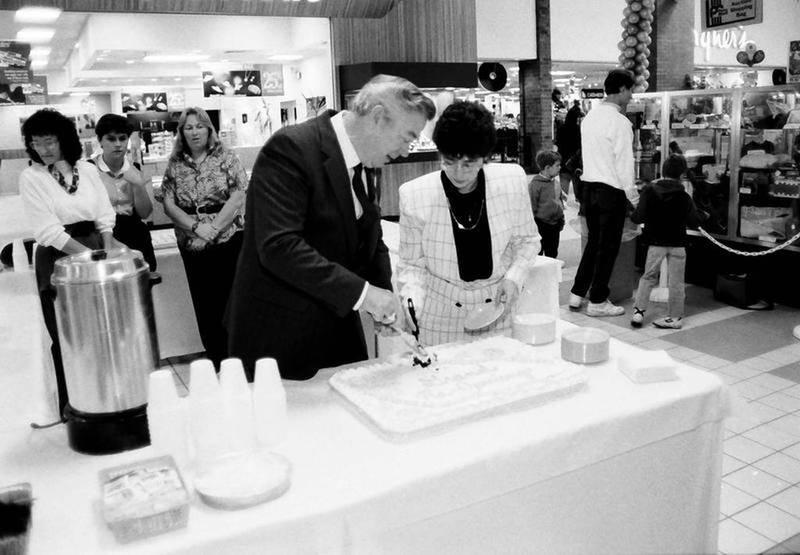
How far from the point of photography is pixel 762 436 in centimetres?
352

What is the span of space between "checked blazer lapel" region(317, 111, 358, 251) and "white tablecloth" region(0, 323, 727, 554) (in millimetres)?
460

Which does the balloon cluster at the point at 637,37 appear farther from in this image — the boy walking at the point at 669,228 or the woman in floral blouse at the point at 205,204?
the woman in floral blouse at the point at 205,204

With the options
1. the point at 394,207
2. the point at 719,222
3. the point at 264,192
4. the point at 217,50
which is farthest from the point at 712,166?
the point at 264,192

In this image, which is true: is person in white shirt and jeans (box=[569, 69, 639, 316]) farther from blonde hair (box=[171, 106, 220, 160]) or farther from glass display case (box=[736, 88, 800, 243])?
blonde hair (box=[171, 106, 220, 160])

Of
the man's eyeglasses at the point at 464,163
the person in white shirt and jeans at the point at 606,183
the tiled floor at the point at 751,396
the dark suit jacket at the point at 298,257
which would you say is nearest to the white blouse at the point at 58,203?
the dark suit jacket at the point at 298,257

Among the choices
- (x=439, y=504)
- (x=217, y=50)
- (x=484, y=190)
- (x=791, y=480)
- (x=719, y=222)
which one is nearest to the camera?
(x=439, y=504)

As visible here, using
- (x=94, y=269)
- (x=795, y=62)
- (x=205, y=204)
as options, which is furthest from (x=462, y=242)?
(x=795, y=62)

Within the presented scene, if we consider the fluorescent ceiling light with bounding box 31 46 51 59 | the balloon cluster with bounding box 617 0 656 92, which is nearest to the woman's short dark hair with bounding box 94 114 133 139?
the balloon cluster with bounding box 617 0 656 92

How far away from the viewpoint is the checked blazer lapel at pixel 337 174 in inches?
76.7

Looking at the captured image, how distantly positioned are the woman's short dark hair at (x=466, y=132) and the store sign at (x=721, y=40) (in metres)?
10.9

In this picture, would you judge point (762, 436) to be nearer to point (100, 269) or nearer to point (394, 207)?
point (100, 269)

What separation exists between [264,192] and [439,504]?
92cm

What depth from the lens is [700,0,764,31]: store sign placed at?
733 cm

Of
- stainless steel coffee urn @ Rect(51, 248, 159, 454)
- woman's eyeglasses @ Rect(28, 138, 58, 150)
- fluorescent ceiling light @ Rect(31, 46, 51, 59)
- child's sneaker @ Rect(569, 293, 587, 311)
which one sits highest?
fluorescent ceiling light @ Rect(31, 46, 51, 59)
